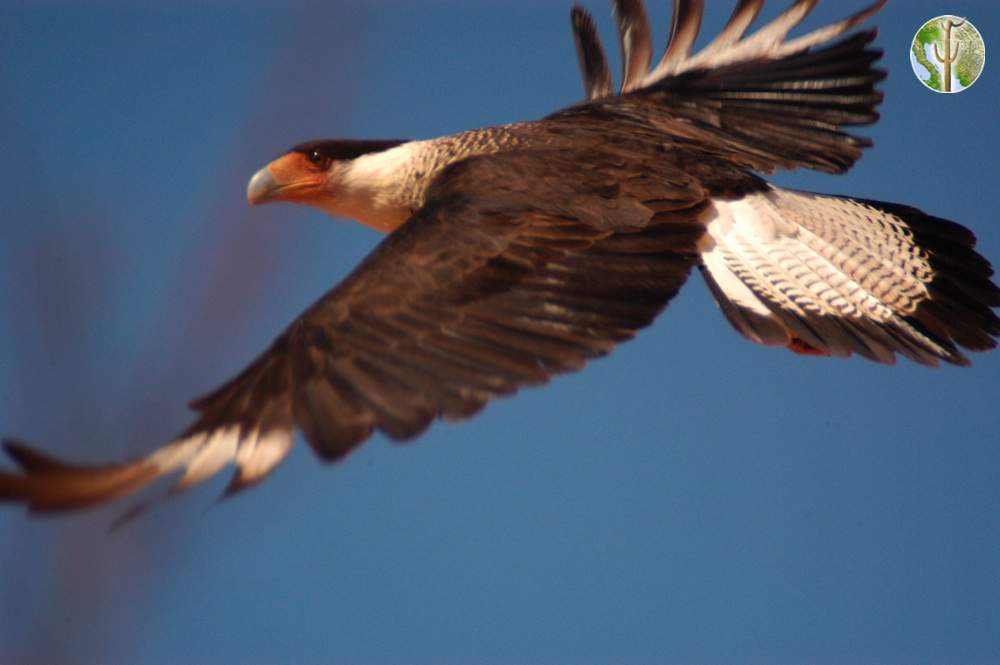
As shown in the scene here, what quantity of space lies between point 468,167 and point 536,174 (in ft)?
0.82

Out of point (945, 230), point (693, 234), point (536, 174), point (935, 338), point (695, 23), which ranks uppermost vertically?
point (695, 23)

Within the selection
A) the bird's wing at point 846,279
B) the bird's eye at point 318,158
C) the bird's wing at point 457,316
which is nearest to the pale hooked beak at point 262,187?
the bird's eye at point 318,158

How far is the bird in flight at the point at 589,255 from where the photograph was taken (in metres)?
2.87

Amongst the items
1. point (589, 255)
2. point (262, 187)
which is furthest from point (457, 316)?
point (262, 187)

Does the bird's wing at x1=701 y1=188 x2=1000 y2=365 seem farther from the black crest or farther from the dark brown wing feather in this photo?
the black crest

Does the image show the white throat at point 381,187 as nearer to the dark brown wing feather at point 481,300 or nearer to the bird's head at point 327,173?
the bird's head at point 327,173

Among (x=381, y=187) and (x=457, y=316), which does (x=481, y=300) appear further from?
(x=381, y=187)

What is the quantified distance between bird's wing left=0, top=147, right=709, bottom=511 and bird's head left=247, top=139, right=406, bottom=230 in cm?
98

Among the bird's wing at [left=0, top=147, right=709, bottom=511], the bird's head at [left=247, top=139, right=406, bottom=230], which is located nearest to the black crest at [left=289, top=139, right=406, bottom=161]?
the bird's head at [left=247, top=139, right=406, bottom=230]

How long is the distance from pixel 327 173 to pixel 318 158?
0.07m

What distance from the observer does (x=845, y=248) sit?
392 centimetres

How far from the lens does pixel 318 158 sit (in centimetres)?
466

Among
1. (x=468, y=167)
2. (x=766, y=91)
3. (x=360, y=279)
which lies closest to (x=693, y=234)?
(x=468, y=167)

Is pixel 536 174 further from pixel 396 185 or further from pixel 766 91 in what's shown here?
pixel 766 91
